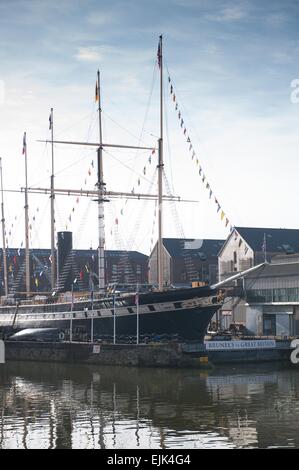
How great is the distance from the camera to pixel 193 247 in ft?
344

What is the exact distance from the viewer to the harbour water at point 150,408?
80.4 feet

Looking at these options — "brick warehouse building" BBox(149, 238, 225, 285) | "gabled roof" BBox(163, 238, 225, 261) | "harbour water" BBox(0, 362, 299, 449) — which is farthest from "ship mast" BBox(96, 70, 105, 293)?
"gabled roof" BBox(163, 238, 225, 261)

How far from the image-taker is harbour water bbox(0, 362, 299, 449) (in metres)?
24.5

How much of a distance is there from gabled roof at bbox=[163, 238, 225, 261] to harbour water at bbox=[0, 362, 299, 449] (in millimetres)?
55142

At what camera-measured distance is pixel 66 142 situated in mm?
65375

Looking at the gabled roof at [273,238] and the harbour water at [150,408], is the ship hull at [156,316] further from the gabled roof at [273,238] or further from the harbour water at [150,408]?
the gabled roof at [273,238]

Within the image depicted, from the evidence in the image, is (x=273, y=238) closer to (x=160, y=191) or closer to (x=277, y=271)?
(x=277, y=271)

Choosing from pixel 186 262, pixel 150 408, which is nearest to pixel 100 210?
pixel 186 262

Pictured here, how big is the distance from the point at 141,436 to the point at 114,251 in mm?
99302

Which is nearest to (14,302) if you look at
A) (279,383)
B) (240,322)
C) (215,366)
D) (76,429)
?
(240,322)

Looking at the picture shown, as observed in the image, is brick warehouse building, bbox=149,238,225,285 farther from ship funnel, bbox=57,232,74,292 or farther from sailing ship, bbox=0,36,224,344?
sailing ship, bbox=0,36,224,344

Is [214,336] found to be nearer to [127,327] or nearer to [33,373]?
[127,327]

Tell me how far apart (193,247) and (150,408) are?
73831mm

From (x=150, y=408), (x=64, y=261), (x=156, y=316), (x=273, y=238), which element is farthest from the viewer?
(x=273, y=238)
